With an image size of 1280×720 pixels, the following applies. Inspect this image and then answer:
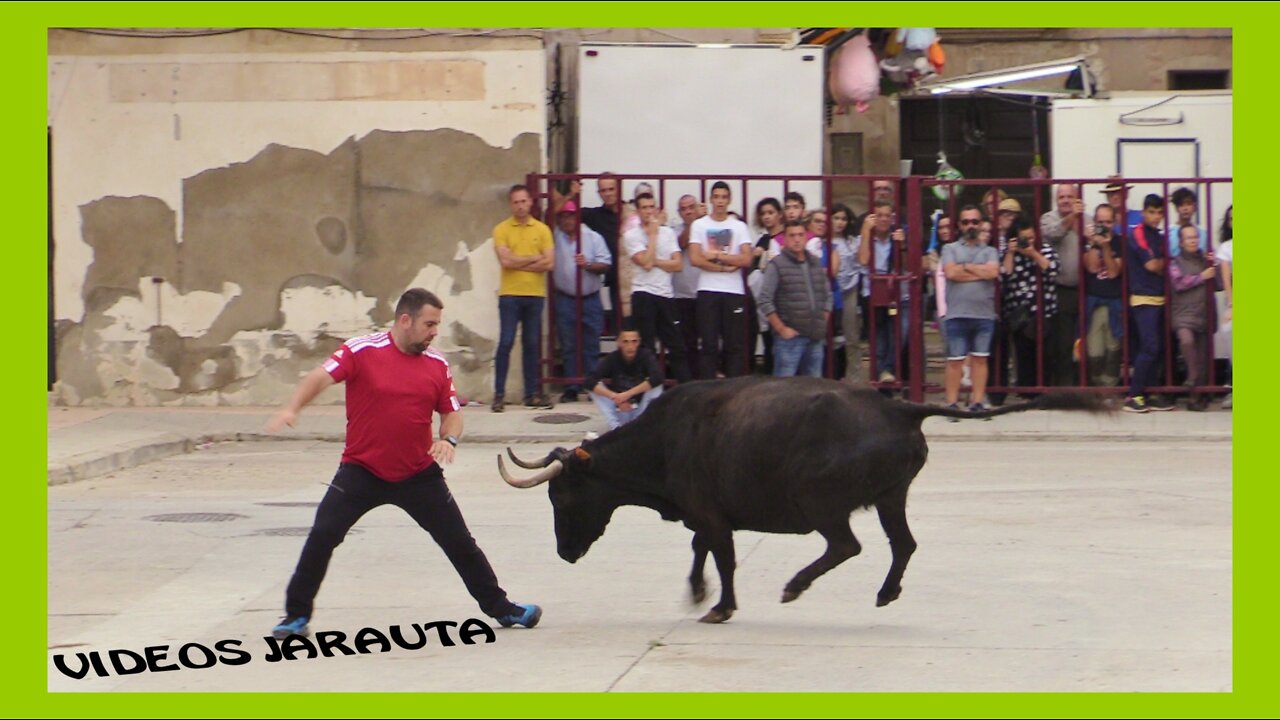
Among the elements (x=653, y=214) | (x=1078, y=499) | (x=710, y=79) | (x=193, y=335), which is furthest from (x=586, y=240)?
(x=1078, y=499)

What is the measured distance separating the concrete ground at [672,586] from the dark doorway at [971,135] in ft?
24.7

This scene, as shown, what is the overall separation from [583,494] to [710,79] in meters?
9.01

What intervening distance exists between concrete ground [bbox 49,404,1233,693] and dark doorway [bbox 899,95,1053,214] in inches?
296

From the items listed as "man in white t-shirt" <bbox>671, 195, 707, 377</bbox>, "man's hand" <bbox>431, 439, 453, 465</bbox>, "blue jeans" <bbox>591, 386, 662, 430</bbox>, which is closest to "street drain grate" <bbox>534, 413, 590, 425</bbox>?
"man in white t-shirt" <bbox>671, 195, 707, 377</bbox>

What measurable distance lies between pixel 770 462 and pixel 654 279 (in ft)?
25.5

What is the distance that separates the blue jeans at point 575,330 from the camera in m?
16.3

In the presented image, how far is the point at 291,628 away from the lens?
7574mm

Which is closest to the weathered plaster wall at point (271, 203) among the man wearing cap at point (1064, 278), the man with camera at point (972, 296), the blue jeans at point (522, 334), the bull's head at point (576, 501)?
the blue jeans at point (522, 334)

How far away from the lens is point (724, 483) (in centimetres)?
807

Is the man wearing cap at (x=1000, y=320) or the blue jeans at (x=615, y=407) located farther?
the man wearing cap at (x=1000, y=320)

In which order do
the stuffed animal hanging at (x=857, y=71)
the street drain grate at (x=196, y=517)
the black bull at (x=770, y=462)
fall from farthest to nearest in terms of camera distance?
1. the stuffed animal hanging at (x=857, y=71)
2. the street drain grate at (x=196, y=517)
3. the black bull at (x=770, y=462)

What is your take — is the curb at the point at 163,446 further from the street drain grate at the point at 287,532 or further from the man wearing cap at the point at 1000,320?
the man wearing cap at the point at 1000,320

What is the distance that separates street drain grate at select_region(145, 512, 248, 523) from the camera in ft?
36.1

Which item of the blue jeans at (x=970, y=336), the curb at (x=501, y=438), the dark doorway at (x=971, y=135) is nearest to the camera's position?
the curb at (x=501, y=438)
